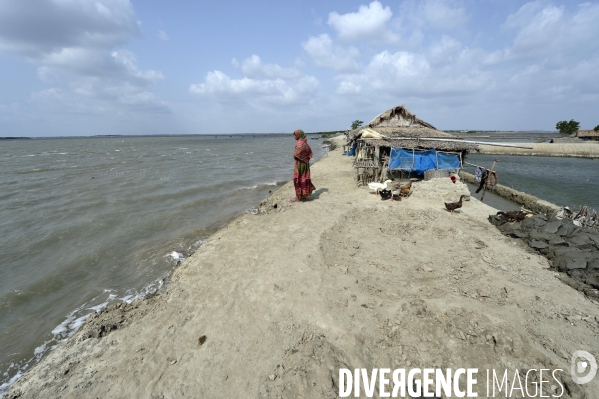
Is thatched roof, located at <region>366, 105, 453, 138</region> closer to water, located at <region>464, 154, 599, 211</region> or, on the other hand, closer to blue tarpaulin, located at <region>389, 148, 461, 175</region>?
blue tarpaulin, located at <region>389, 148, 461, 175</region>

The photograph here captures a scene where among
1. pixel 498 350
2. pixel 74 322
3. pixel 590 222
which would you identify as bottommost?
pixel 74 322

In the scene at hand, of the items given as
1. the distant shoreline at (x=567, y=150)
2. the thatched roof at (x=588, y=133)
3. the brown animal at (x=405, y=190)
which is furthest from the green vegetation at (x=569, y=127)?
the brown animal at (x=405, y=190)

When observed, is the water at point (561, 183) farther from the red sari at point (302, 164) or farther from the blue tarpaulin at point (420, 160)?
the red sari at point (302, 164)

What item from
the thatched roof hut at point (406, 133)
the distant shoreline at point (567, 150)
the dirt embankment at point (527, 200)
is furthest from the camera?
the distant shoreline at point (567, 150)

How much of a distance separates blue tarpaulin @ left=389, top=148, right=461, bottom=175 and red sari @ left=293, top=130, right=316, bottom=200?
5.48m

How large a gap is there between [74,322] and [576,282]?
34.7 feet

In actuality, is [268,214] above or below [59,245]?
above

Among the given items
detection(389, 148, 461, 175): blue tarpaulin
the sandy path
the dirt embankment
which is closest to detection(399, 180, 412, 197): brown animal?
detection(389, 148, 461, 175): blue tarpaulin

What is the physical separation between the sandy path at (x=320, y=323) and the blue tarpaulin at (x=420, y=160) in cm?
719

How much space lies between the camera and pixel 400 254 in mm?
6672

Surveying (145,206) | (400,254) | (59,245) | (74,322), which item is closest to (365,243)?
(400,254)

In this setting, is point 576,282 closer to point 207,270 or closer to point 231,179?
point 207,270

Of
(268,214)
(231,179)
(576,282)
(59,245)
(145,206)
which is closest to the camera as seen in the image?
(576,282)

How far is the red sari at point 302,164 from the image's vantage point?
10242 millimetres
